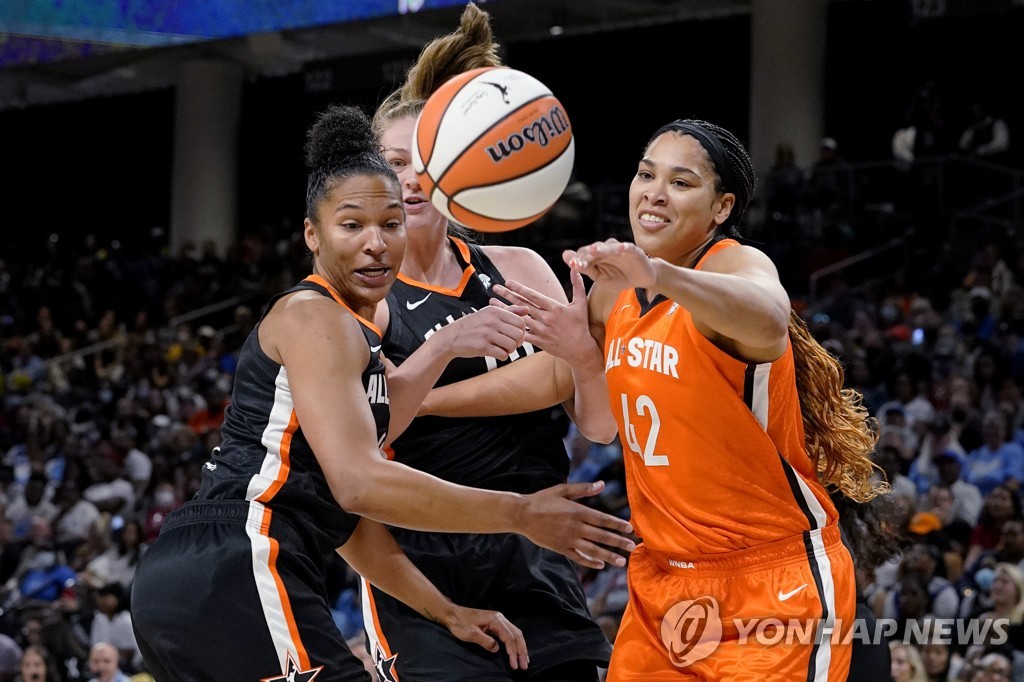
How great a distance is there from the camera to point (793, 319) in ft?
11.6

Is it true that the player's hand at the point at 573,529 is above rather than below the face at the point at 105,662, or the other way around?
above

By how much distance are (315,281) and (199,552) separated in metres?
0.72

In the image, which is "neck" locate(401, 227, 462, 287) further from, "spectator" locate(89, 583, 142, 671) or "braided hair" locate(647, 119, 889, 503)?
"spectator" locate(89, 583, 142, 671)

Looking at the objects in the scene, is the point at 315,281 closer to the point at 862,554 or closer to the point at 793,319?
the point at 793,319

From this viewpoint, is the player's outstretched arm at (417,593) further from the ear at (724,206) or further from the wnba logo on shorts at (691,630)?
the ear at (724,206)

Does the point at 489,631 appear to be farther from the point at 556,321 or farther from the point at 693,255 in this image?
the point at 693,255

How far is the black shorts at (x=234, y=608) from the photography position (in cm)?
309

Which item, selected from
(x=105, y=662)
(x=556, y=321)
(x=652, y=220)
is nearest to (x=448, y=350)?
(x=556, y=321)

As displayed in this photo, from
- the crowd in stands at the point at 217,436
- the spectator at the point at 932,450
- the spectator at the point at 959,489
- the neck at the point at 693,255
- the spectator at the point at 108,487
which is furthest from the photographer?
the spectator at the point at 108,487

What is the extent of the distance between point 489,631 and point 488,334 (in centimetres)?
90

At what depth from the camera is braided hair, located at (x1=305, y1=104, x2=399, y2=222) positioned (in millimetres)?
3338

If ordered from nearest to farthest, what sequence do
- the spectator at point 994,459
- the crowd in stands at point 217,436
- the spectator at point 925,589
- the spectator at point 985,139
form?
the spectator at point 925,589 < the crowd in stands at point 217,436 < the spectator at point 994,459 < the spectator at point 985,139

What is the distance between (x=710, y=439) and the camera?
10.7 ft

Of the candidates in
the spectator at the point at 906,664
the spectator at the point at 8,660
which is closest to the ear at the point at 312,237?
the spectator at the point at 906,664
